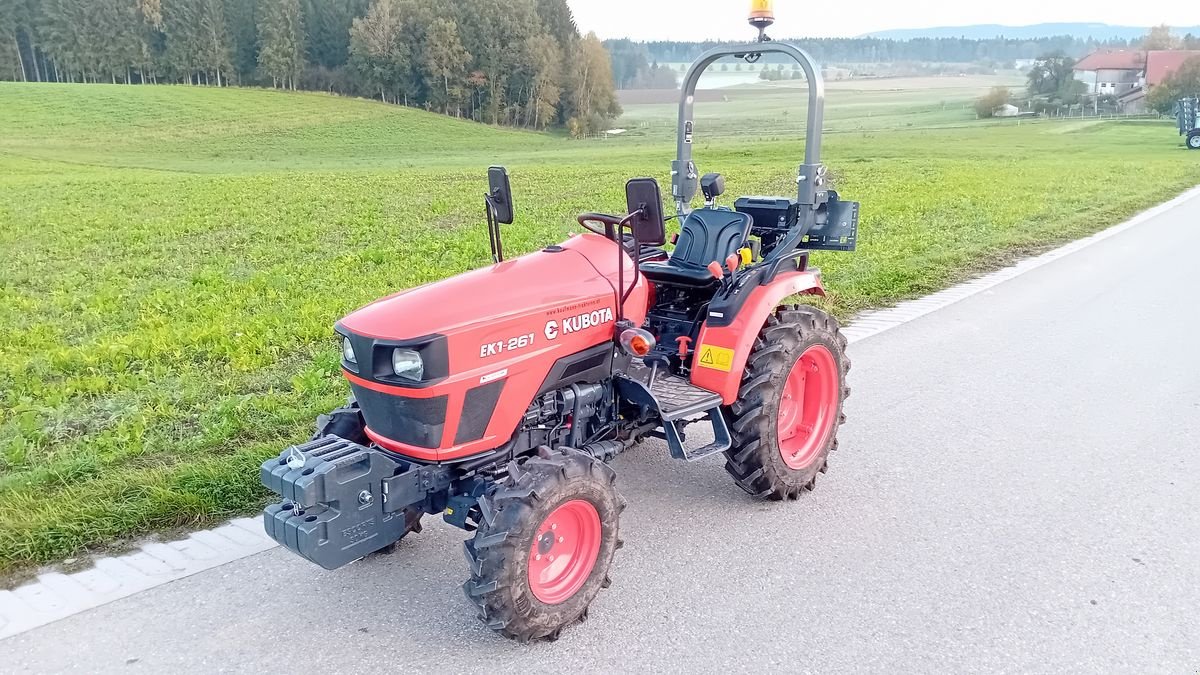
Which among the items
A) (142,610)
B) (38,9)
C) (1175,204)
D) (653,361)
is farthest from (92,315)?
(38,9)

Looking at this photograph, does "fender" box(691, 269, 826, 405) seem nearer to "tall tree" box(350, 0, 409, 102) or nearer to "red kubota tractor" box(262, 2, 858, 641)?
"red kubota tractor" box(262, 2, 858, 641)

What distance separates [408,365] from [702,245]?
5.78 ft

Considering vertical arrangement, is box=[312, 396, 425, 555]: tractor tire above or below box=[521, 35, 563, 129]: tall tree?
below

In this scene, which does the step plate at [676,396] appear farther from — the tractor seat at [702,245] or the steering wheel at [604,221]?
the steering wheel at [604,221]

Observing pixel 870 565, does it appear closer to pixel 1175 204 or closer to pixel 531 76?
pixel 1175 204

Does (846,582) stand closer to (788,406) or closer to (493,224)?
(788,406)

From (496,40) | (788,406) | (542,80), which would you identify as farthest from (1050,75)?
(788,406)

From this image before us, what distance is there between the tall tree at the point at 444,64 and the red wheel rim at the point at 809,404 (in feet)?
197

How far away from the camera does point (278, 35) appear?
6706cm

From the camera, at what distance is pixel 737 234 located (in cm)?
408

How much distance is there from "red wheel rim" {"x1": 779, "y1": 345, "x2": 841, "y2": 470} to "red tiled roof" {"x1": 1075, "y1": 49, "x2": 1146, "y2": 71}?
78487 millimetres

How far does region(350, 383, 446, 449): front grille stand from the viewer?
2874 millimetres

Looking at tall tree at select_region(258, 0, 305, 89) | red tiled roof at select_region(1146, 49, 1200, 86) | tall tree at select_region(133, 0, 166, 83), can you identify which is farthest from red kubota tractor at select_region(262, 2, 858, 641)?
tall tree at select_region(133, 0, 166, 83)

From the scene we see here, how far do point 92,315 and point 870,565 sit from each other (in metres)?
7.01
